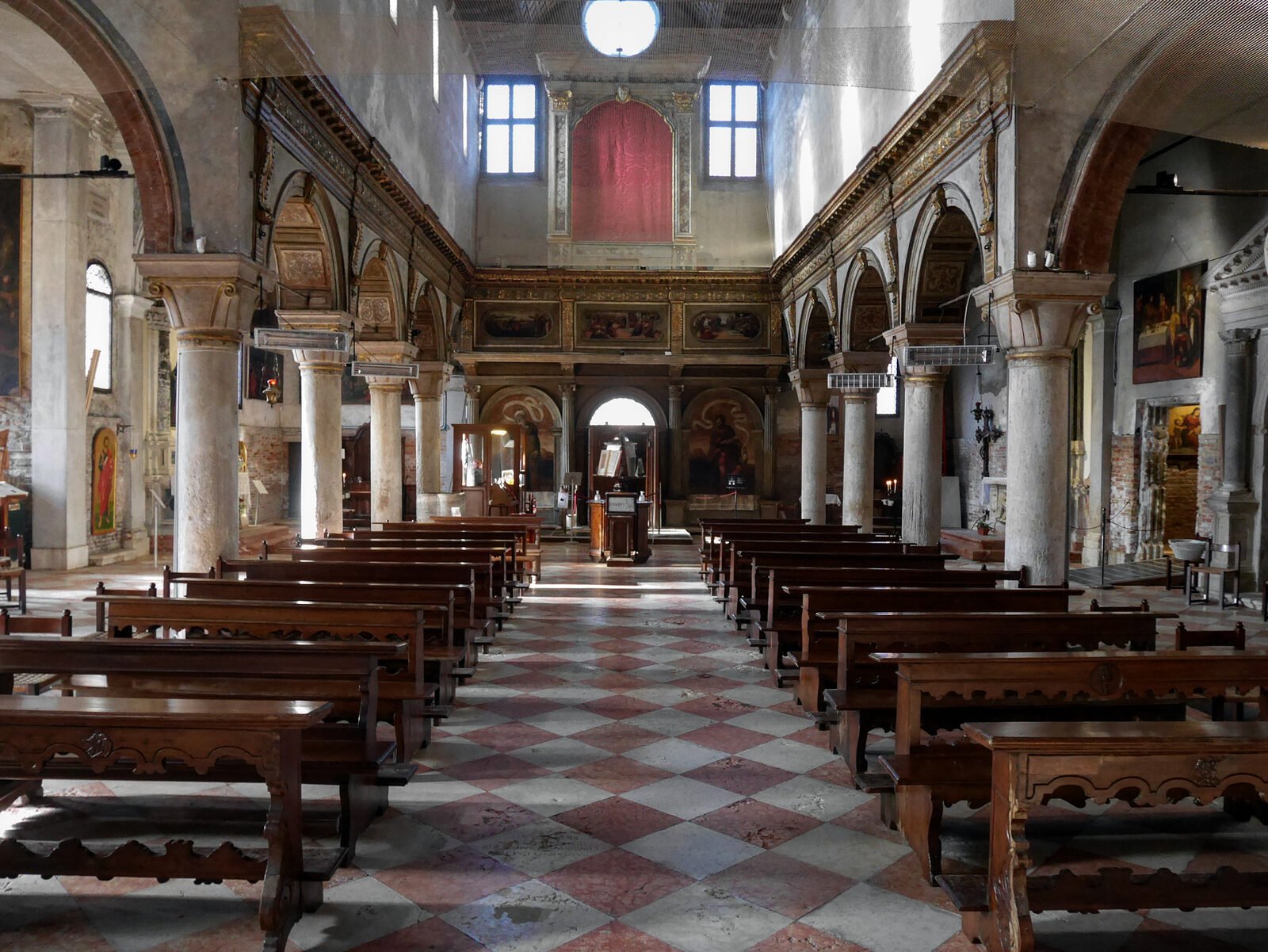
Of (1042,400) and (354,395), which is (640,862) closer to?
(1042,400)

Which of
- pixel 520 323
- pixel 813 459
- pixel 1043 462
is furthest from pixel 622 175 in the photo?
pixel 1043 462

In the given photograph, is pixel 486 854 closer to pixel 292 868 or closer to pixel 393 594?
pixel 292 868

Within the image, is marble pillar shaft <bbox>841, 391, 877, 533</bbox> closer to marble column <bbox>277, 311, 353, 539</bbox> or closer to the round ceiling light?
marble column <bbox>277, 311, 353, 539</bbox>

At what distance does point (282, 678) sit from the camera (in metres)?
4.82

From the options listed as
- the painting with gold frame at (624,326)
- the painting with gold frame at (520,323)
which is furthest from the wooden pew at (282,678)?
the painting with gold frame at (624,326)

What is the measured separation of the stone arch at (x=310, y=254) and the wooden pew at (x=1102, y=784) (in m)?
10.7

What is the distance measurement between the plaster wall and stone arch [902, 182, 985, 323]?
1.66 metres

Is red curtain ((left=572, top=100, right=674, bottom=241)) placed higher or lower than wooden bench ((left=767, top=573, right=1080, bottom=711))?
higher

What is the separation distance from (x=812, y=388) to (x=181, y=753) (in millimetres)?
17967

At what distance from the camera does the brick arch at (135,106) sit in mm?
8430

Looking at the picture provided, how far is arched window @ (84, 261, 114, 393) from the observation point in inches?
663

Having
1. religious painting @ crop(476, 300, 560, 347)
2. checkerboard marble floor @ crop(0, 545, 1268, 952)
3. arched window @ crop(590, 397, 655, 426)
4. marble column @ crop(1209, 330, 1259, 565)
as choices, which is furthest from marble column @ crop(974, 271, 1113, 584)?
arched window @ crop(590, 397, 655, 426)

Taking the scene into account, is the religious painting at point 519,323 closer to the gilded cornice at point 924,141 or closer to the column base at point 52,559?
the gilded cornice at point 924,141

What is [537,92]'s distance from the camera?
80.1ft
